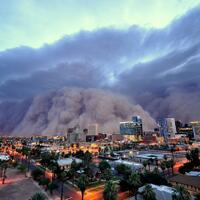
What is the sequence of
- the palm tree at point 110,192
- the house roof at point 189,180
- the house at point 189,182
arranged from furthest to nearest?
the house roof at point 189,180 < the house at point 189,182 < the palm tree at point 110,192

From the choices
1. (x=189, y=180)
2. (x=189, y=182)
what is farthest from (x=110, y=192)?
(x=189, y=180)

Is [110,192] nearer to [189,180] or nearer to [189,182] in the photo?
[189,182]

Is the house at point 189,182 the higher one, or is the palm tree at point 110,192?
the palm tree at point 110,192

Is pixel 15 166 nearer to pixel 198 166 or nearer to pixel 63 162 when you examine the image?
pixel 63 162

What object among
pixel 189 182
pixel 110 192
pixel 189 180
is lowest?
pixel 189 182

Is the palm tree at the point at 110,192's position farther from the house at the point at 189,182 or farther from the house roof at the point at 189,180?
the house roof at the point at 189,180

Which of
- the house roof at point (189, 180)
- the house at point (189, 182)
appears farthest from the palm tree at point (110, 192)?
the house roof at point (189, 180)

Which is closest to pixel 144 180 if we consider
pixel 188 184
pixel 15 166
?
pixel 188 184

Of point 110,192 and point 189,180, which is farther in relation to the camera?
point 189,180

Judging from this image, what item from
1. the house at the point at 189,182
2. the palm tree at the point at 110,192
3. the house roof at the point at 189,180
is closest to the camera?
the palm tree at the point at 110,192

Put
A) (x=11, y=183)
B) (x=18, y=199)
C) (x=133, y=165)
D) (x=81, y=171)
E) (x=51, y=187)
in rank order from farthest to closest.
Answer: (x=133, y=165) < (x=81, y=171) < (x=11, y=183) < (x=51, y=187) < (x=18, y=199)

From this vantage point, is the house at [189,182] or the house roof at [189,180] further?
the house roof at [189,180]
